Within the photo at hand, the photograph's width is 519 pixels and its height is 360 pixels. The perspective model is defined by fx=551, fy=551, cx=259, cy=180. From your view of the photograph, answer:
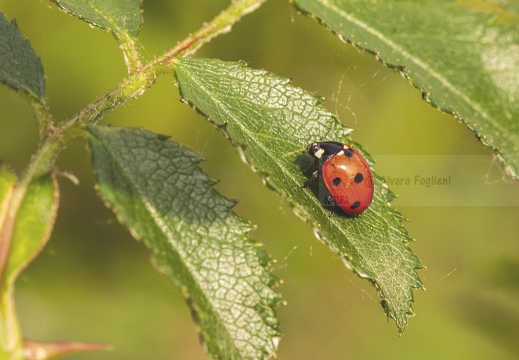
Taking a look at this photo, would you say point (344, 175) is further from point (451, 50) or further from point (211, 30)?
point (211, 30)

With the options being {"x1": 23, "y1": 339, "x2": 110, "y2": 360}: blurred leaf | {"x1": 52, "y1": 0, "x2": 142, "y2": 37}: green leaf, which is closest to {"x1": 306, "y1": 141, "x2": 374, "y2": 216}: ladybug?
{"x1": 52, "y1": 0, "x2": 142, "y2": 37}: green leaf

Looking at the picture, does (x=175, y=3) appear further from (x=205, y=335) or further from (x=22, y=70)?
(x=205, y=335)

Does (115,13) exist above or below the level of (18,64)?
above

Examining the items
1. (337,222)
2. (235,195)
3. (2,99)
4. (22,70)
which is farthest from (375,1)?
(2,99)

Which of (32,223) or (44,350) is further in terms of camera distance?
(32,223)

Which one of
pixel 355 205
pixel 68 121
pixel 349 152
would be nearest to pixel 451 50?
pixel 349 152

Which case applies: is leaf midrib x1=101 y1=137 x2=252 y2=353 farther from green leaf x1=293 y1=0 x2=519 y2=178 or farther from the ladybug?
green leaf x1=293 y1=0 x2=519 y2=178

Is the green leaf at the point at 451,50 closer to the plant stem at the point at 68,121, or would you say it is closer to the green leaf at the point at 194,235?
the plant stem at the point at 68,121

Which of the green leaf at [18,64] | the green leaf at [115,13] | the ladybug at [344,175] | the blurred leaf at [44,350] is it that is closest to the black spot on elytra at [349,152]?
the ladybug at [344,175]
